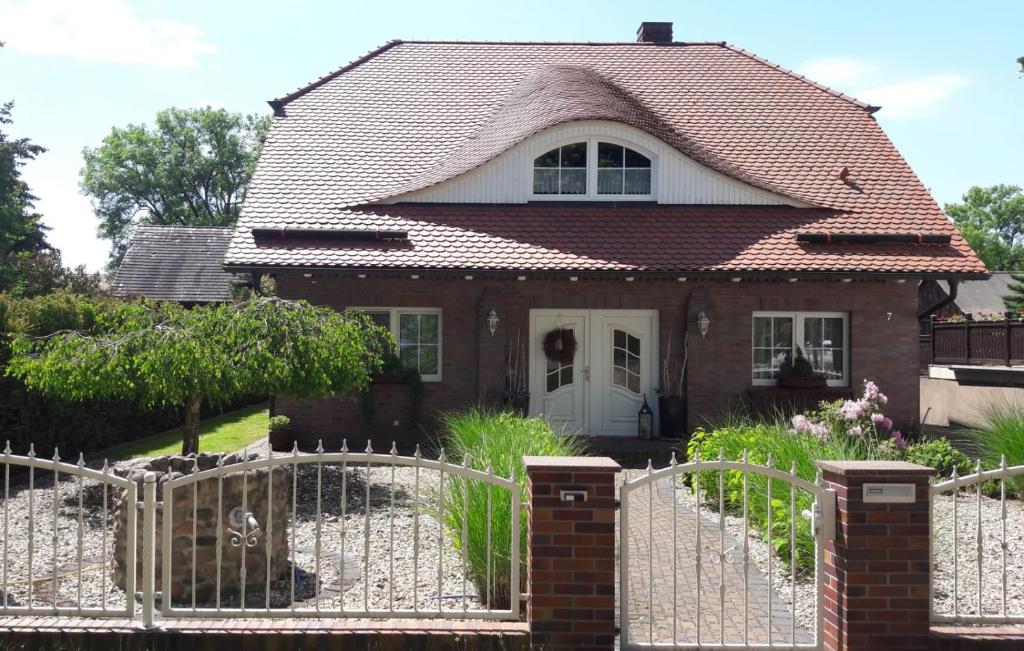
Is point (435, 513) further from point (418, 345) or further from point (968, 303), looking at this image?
point (968, 303)

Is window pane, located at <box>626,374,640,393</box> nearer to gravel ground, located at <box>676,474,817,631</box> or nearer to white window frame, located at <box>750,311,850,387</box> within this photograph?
white window frame, located at <box>750,311,850,387</box>

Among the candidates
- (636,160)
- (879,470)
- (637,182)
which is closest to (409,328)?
(637,182)

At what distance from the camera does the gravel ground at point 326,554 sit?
18.7 ft

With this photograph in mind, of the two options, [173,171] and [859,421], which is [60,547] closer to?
[859,421]

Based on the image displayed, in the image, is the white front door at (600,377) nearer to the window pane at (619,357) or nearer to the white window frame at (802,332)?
the window pane at (619,357)

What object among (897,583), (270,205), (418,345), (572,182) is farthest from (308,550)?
(572,182)

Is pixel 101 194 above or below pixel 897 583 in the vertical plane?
above

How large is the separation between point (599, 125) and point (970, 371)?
1091cm

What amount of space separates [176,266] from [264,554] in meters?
26.2

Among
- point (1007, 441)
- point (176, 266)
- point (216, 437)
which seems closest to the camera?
point (1007, 441)

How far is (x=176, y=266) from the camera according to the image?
1188 inches

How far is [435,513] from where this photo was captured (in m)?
6.48

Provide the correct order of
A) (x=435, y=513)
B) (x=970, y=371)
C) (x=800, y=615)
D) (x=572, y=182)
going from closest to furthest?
1. (x=800, y=615)
2. (x=435, y=513)
3. (x=572, y=182)
4. (x=970, y=371)

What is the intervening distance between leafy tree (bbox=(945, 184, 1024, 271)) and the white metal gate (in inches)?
3346
